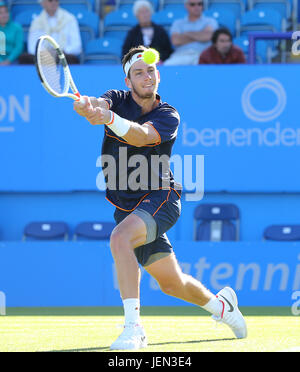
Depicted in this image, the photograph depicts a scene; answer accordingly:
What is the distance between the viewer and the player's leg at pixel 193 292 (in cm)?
518

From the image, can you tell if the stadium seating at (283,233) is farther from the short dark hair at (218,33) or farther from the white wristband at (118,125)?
the white wristband at (118,125)

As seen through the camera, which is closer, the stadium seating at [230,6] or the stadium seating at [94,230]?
the stadium seating at [94,230]

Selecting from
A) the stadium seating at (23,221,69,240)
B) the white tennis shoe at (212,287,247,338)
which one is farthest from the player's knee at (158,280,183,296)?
the stadium seating at (23,221,69,240)

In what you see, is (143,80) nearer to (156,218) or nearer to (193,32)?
(156,218)

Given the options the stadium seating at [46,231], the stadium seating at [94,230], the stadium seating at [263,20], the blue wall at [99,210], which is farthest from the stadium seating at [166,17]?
the stadium seating at [46,231]

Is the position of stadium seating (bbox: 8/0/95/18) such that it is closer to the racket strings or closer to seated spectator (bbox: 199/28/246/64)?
seated spectator (bbox: 199/28/246/64)

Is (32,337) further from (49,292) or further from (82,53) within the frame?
(82,53)

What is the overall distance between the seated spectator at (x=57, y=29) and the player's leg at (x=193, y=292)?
5.42 metres

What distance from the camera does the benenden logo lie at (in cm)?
912

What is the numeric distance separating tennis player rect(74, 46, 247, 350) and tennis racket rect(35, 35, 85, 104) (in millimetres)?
179

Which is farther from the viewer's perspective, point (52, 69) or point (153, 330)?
point (153, 330)

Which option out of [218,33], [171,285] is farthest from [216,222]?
[171,285]

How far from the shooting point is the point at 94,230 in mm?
9359

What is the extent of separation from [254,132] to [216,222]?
3.59ft
